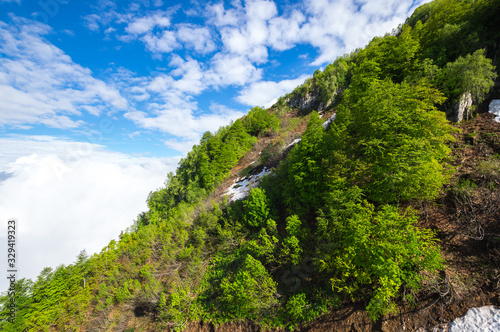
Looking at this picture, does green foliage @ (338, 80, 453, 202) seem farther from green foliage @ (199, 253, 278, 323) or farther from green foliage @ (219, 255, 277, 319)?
green foliage @ (199, 253, 278, 323)

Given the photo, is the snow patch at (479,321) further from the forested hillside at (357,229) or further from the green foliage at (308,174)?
the green foliage at (308,174)

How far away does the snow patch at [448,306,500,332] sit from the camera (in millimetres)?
7817

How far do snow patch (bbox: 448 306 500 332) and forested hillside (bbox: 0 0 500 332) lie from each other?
29.1 inches

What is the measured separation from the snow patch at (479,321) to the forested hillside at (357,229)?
74cm

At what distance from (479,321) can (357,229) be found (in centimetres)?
631

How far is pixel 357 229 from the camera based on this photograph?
31.0 ft

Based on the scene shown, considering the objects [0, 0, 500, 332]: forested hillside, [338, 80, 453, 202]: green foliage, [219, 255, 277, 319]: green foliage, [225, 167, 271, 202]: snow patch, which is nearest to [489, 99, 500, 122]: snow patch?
[0, 0, 500, 332]: forested hillside

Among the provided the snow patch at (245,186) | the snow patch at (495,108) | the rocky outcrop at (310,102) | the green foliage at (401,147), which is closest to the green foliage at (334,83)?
the rocky outcrop at (310,102)

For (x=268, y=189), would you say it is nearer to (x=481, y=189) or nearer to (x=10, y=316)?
(x=481, y=189)

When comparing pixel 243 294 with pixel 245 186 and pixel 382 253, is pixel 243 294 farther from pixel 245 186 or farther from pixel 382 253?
pixel 245 186

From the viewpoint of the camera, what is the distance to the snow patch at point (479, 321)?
7.82 meters

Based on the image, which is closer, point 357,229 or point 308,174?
point 357,229

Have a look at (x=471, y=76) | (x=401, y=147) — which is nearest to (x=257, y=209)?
(x=401, y=147)

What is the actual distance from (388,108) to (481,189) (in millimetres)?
7701
